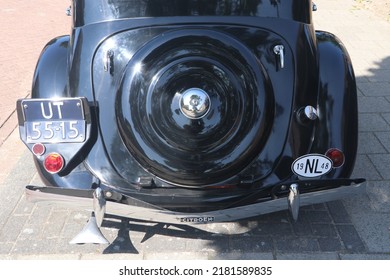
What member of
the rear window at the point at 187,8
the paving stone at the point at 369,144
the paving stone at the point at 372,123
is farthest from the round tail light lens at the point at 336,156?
the paving stone at the point at 372,123

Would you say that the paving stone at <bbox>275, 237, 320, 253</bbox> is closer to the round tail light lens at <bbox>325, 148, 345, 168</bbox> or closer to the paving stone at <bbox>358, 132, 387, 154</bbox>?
the round tail light lens at <bbox>325, 148, 345, 168</bbox>

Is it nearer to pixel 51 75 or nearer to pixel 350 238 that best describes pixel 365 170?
pixel 350 238

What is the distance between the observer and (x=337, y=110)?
115 inches

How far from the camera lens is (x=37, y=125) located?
271 cm

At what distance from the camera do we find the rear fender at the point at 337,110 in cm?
285

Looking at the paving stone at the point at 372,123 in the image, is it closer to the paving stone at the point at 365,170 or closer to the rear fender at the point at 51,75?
A: the paving stone at the point at 365,170

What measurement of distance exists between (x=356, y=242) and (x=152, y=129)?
1.66 m

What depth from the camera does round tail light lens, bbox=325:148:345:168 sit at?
9.23 feet

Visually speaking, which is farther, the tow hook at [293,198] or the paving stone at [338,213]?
the paving stone at [338,213]

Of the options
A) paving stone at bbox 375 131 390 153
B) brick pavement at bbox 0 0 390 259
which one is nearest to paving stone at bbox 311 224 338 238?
brick pavement at bbox 0 0 390 259

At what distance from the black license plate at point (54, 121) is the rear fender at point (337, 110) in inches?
62.6

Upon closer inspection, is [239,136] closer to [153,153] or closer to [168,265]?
[153,153]

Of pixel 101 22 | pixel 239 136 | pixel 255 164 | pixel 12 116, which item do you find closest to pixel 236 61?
pixel 239 136

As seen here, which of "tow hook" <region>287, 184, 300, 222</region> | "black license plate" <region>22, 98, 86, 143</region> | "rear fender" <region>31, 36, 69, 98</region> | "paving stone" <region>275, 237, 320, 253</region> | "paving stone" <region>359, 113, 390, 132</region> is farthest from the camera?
"paving stone" <region>359, 113, 390, 132</region>
